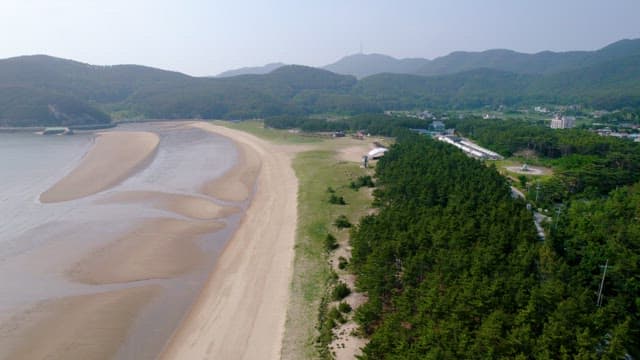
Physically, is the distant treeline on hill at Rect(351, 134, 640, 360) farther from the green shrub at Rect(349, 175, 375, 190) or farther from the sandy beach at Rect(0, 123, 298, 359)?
the green shrub at Rect(349, 175, 375, 190)

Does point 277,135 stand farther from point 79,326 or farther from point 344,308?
point 344,308

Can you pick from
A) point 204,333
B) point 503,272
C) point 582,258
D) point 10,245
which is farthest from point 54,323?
point 582,258

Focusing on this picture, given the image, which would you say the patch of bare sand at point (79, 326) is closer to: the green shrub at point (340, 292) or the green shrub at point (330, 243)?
the green shrub at point (340, 292)

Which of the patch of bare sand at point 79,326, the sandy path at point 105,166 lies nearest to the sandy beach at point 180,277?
the patch of bare sand at point 79,326

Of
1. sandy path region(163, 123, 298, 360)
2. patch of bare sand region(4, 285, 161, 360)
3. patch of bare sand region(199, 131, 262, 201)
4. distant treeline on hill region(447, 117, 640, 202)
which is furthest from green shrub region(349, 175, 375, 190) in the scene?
patch of bare sand region(4, 285, 161, 360)

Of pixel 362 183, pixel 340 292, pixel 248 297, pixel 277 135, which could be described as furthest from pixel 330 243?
pixel 277 135

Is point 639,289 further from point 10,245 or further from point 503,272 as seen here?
point 10,245
